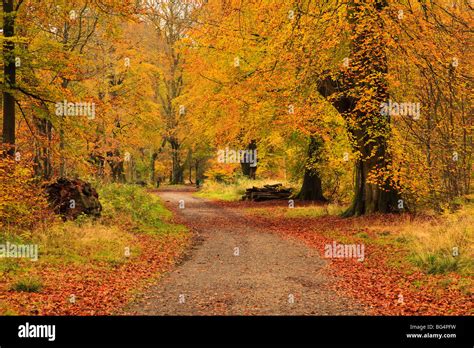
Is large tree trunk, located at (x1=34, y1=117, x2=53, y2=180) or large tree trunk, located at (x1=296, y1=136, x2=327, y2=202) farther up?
large tree trunk, located at (x1=34, y1=117, x2=53, y2=180)

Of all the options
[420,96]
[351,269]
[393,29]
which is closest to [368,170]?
[420,96]

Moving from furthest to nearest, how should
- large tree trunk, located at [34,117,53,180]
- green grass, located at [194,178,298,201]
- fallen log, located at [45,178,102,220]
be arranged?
green grass, located at [194,178,298,201] → large tree trunk, located at [34,117,53,180] → fallen log, located at [45,178,102,220]

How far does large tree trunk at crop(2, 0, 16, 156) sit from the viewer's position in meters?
13.2

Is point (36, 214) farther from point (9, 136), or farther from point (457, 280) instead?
point (457, 280)

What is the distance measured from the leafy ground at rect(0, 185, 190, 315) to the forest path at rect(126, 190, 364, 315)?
571 millimetres

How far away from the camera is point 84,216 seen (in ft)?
50.0

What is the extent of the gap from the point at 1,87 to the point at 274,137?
1538 cm

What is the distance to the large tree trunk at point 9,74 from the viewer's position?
13219mm
